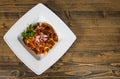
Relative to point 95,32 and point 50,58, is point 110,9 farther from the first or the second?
point 50,58

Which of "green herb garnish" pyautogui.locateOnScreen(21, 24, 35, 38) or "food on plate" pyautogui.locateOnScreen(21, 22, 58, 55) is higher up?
"green herb garnish" pyautogui.locateOnScreen(21, 24, 35, 38)

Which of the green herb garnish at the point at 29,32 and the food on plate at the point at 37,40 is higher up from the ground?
the green herb garnish at the point at 29,32

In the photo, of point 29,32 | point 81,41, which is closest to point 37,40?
point 29,32

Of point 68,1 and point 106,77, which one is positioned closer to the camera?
point 106,77

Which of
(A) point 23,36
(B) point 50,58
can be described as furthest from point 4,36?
(B) point 50,58
